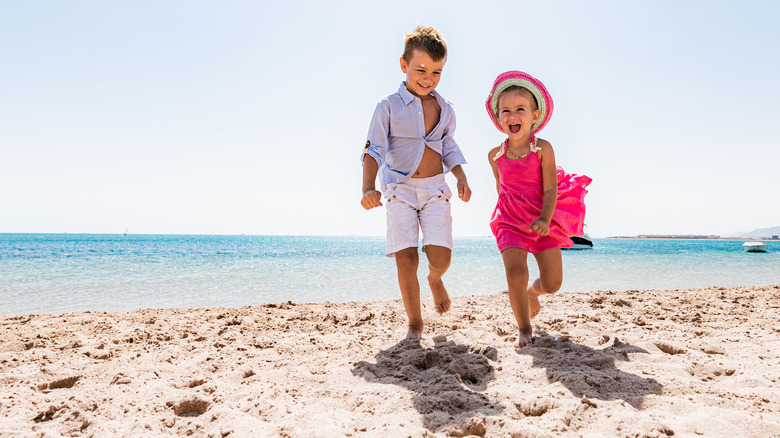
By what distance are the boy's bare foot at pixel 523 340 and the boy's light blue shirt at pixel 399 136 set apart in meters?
Answer: 1.26

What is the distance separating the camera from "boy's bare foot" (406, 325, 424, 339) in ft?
9.44

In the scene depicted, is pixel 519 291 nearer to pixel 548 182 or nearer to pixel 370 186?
pixel 548 182

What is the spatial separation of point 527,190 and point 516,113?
0.53 metres

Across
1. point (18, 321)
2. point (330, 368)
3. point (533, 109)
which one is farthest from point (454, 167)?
point (18, 321)

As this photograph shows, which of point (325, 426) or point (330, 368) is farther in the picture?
point (330, 368)

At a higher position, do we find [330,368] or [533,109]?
[533,109]

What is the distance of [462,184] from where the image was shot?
310 cm

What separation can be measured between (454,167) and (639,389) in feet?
5.90

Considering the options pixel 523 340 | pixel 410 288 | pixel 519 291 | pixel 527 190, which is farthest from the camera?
pixel 527 190

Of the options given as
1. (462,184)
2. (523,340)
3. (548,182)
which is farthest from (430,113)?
(523,340)

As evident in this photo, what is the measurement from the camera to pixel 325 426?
5.04 ft

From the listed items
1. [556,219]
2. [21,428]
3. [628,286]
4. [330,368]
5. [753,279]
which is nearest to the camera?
[21,428]

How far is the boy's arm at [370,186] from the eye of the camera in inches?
107

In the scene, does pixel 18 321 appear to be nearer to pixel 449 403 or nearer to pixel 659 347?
pixel 449 403
